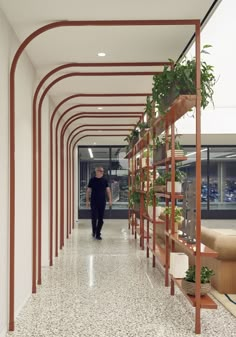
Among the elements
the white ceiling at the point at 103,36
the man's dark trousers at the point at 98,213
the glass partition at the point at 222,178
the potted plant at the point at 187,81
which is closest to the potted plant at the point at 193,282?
the potted plant at the point at 187,81

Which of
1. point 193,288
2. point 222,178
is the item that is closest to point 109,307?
point 193,288

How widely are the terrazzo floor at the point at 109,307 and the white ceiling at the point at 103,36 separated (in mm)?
2690

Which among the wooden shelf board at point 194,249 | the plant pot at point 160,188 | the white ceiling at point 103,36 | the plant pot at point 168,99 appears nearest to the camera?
the white ceiling at point 103,36

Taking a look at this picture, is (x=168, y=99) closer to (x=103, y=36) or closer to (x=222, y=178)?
(x=103, y=36)

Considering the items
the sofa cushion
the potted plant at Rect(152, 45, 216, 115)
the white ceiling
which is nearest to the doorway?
the white ceiling

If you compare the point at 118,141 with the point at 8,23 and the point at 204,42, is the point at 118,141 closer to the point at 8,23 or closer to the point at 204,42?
the point at 204,42

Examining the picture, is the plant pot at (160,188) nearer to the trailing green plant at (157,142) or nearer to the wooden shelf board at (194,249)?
the trailing green plant at (157,142)

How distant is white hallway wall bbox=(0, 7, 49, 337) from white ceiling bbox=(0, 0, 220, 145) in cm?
21

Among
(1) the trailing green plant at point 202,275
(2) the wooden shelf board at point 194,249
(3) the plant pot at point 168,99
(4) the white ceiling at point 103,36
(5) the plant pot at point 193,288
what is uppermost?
(4) the white ceiling at point 103,36

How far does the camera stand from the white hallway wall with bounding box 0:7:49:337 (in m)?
3.41

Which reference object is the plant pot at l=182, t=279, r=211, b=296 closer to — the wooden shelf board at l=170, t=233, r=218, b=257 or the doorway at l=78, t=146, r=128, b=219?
the wooden shelf board at l=170, t=233, r=218, b=257

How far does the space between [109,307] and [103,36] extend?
2.77 meters

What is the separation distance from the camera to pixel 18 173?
4.09 meters

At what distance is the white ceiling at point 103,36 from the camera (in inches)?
131
